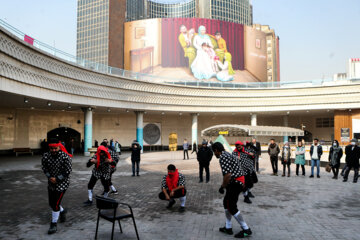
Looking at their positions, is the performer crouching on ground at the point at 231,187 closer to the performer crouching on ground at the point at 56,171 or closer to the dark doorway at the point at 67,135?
the performer crouching on ground at the point at 56,171

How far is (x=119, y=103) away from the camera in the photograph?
1179 inches

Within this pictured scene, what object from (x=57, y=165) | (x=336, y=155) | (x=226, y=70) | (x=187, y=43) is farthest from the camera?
(x=226, y=70)

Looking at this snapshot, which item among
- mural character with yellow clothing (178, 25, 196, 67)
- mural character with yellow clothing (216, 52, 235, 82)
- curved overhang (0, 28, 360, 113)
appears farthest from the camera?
mural character with yellow clothing (216, 52, 235, 82)

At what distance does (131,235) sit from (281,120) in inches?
1865

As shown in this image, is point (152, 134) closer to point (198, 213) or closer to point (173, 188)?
point (173, 188)

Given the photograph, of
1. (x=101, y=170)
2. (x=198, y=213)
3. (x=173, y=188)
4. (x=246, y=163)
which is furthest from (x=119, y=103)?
(x=198, y=213)

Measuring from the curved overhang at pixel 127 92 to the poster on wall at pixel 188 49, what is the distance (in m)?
11.4

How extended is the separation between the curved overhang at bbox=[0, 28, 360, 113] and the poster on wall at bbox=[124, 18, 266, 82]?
1136 cm

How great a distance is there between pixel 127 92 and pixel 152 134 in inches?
463

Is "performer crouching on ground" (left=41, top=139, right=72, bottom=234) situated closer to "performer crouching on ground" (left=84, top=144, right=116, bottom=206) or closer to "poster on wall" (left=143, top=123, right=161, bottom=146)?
"performer crouching on ground" (left=84, top=144, right=116, bottom=206)

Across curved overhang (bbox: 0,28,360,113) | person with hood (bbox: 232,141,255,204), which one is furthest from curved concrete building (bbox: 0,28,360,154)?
person with hood (bbox: 232,141,255,204)

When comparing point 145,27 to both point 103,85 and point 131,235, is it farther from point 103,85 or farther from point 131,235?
point 131,235

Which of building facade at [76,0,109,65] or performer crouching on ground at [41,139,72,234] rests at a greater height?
building facade at [76,0,109,65]

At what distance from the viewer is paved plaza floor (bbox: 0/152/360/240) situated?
5.54 meters
